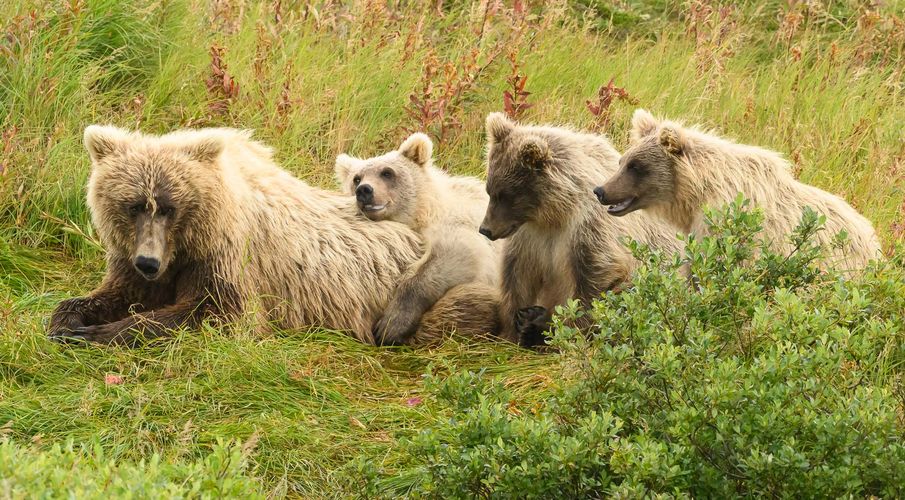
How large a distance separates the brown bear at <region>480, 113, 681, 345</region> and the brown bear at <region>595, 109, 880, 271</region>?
0.84ft

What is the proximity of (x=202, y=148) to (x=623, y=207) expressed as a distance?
2018mm

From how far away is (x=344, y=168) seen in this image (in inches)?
285

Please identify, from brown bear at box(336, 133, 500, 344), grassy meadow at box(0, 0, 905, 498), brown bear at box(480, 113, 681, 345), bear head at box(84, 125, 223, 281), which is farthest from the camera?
brown bear at box(336, 133, 500, 344)

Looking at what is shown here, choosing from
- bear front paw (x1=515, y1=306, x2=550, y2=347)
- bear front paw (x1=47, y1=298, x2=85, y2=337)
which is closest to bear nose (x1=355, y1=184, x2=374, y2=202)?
bear front paw (x1=515, y1=306, x2=550, y2=347)

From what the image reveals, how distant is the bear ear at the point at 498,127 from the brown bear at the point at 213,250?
0.86m

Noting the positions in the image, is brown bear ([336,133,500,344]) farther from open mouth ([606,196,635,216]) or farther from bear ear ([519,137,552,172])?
open mouth ([606,196,635,216])

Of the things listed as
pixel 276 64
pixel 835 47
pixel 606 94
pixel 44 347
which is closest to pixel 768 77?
pixel 835 47

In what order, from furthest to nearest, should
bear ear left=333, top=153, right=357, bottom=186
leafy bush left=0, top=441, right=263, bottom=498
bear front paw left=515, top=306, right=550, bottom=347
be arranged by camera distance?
bear ear left=333, top=153, right=357, bottom=186
bear front paw left=515, top=306, right=550, bottom=347
leafy bush left=0, top=441, right=263, bottom=498

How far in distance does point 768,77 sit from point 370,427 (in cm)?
533

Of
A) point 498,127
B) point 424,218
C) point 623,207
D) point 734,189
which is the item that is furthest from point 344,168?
point 734,189

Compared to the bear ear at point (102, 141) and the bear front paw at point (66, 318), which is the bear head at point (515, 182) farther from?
the bear front paw at point (66, 318)

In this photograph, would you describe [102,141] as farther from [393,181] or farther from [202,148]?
[393,181]

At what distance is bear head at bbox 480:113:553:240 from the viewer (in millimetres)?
6094

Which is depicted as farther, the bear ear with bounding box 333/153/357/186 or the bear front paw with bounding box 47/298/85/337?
the bear ear with bounding box 333/153/357/186
